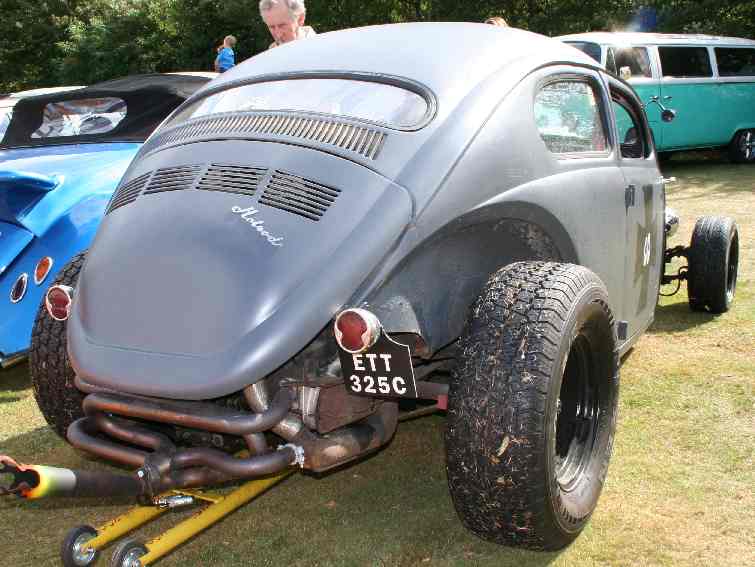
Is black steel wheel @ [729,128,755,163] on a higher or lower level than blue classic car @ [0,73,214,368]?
lower

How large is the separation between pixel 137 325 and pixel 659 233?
284 centimetres

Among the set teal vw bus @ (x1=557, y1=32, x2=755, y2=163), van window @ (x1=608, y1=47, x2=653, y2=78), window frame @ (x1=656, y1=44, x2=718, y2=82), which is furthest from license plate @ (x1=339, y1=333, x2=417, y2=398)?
window frame @ (x1=656, y1=44, x2=718, y2=82)

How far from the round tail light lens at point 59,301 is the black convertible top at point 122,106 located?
9.22ft

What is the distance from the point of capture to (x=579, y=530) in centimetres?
286

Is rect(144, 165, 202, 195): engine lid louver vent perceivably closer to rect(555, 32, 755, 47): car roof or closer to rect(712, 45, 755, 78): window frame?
rect(555, 32, 755, 47): car roof

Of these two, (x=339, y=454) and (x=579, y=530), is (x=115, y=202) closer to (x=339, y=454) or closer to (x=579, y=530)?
(x=339, y=454)

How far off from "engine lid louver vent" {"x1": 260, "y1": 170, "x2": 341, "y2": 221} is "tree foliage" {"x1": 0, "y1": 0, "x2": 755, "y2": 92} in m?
16.2

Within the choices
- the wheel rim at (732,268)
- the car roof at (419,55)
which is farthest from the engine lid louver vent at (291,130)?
the wheel rim at (732,268)

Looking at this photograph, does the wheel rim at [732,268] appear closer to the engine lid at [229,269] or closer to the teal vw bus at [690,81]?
the engine lid at [229,269]

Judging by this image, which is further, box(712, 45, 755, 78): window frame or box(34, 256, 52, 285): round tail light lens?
box(712, 45, 755, 78): window frame

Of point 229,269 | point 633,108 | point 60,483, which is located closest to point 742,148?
point 633,108

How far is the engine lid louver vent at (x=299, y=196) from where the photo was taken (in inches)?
104

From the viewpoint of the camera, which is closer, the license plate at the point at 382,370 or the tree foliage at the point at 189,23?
the license plate at the point at 382,370

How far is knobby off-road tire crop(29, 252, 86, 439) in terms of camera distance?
3.25 metres
